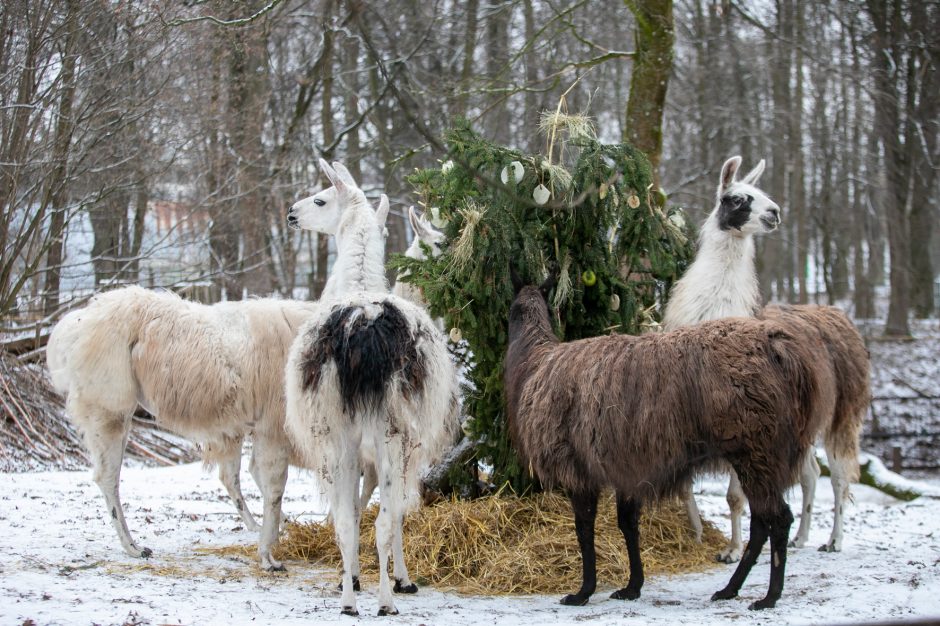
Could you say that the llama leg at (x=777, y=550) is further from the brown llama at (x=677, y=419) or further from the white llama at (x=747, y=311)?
the white llama at (x=747, y=311)

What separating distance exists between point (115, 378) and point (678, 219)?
4.64m

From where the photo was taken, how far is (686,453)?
16.9 ft

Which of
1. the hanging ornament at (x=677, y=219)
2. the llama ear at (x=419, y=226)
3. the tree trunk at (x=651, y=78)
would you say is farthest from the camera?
the tree trunk at (x=651, y=78)

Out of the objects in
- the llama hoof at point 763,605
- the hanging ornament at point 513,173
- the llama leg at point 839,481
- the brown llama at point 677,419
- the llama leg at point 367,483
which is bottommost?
the llama hoof at point 763,605

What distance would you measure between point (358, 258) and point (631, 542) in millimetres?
2606

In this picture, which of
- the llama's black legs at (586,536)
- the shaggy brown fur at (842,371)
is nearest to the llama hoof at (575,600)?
the llama's black legs at (586,536)

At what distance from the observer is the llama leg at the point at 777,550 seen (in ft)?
16.5

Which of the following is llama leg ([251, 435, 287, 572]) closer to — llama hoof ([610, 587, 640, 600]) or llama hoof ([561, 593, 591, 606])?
llama hoof ([561, 593, 591, 606])

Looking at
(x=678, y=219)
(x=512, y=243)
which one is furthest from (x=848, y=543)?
(x=512, y=243)

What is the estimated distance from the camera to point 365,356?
498 cm

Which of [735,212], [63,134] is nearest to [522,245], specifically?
[735,212]

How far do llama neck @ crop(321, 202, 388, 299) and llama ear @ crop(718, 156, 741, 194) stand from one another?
2699 mm

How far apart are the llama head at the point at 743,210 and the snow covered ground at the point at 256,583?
243 cm

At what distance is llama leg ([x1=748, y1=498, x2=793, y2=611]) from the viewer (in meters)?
5.04
